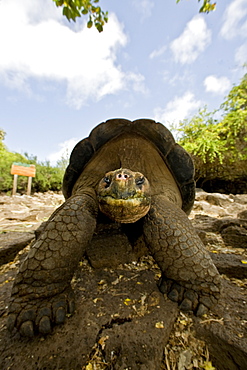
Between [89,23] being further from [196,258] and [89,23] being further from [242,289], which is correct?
[242,289]

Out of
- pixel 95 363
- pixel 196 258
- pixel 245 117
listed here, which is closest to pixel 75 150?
pixel 196 258

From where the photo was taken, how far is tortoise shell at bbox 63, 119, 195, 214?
7.30ft

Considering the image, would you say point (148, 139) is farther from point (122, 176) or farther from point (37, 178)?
point (37, 178)

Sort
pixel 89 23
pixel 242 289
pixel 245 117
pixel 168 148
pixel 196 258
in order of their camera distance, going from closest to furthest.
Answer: pixel 196 258, pixel 242 289, pixel 168 148, pixel 89 23, pixel 245 117

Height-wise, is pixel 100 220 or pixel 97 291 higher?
pixel 100 220

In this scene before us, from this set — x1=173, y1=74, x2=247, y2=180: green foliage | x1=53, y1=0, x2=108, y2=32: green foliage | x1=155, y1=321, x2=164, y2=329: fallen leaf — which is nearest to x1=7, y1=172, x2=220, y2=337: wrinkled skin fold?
x1=155, y1=321, x2=164, y2=329: fallen leaf

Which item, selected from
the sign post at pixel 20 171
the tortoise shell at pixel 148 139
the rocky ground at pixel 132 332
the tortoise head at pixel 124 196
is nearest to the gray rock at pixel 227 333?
the rocky ground at pixel 132 332

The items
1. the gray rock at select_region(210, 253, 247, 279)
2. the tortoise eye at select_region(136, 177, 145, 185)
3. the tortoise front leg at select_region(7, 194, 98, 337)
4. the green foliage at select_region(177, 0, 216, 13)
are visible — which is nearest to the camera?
the tortoise front leg at select_region(7, 194, 98, 337)

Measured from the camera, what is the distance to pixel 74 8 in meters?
2.87

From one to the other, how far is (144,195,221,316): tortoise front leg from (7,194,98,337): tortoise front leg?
542 mm

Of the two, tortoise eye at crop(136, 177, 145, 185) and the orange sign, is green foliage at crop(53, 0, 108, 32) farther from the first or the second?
the orange sign

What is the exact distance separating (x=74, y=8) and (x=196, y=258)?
12.4 ft

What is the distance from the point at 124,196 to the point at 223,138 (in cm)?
1060

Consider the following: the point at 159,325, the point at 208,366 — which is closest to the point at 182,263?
the point at 159,325
